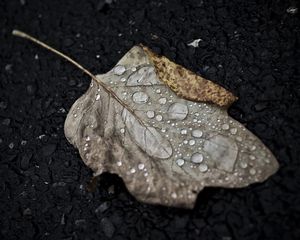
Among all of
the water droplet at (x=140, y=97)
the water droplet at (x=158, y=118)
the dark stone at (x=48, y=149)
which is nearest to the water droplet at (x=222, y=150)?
the water droplet at (x=158, y=118)

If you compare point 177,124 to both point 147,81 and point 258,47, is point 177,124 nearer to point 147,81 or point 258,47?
point 147,81

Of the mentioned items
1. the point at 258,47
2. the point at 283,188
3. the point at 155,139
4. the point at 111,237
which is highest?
the point at 258,47

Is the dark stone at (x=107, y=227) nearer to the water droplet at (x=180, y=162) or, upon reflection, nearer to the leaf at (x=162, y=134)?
the leaf at (x=162, y=134)

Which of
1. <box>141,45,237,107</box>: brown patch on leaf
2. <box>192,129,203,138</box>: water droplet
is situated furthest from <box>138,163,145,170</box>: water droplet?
<box>141,45,237,107</box>: brown patch on leaf

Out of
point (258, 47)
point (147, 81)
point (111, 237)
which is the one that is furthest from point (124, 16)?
point (111, 237)

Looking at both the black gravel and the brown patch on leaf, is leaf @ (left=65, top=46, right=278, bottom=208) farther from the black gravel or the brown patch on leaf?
the black gravel

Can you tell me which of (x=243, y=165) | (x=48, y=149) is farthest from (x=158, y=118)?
(x=48, y=149)
